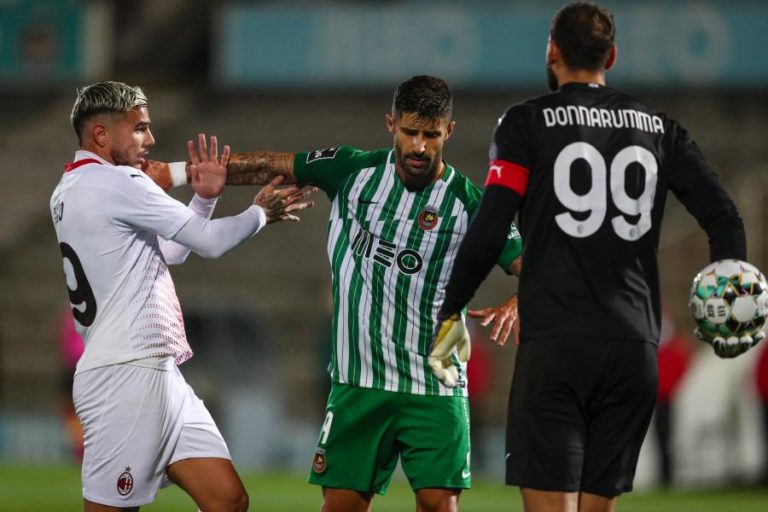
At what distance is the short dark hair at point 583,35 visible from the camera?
4.20 meters

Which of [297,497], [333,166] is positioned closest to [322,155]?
[333,166]

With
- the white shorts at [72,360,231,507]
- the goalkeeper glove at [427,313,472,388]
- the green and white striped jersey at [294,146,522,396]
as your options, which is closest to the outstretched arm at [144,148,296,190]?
the green and white striped jersey at [294,146,522,396]

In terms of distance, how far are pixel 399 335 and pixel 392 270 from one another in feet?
0.84

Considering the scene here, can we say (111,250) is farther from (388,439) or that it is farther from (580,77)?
(580,77)

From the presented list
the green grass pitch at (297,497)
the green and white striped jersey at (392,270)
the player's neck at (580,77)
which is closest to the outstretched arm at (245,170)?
the green and white striped jersey at (392,270)

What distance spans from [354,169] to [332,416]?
985mm

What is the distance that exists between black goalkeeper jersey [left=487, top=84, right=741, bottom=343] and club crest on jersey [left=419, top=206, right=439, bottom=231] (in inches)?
36.9

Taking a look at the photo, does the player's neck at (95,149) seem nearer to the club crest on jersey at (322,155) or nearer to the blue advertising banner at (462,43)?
the club crest on jersey at (322,155)

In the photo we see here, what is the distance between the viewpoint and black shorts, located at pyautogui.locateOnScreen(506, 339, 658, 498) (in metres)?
4.12

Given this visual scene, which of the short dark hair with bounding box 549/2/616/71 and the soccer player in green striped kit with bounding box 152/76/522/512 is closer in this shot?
the short dark hair with bounding box 549/2/616/71

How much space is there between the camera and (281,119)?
707 inches

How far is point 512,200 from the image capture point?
4125 millimetres

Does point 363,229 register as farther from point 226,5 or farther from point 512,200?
point 226,5

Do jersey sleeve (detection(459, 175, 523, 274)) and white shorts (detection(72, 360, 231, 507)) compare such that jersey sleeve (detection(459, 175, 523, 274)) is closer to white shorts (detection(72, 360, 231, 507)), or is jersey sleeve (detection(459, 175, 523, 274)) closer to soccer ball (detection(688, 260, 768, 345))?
soccer ball (detection(688, 260, 768, 345))
